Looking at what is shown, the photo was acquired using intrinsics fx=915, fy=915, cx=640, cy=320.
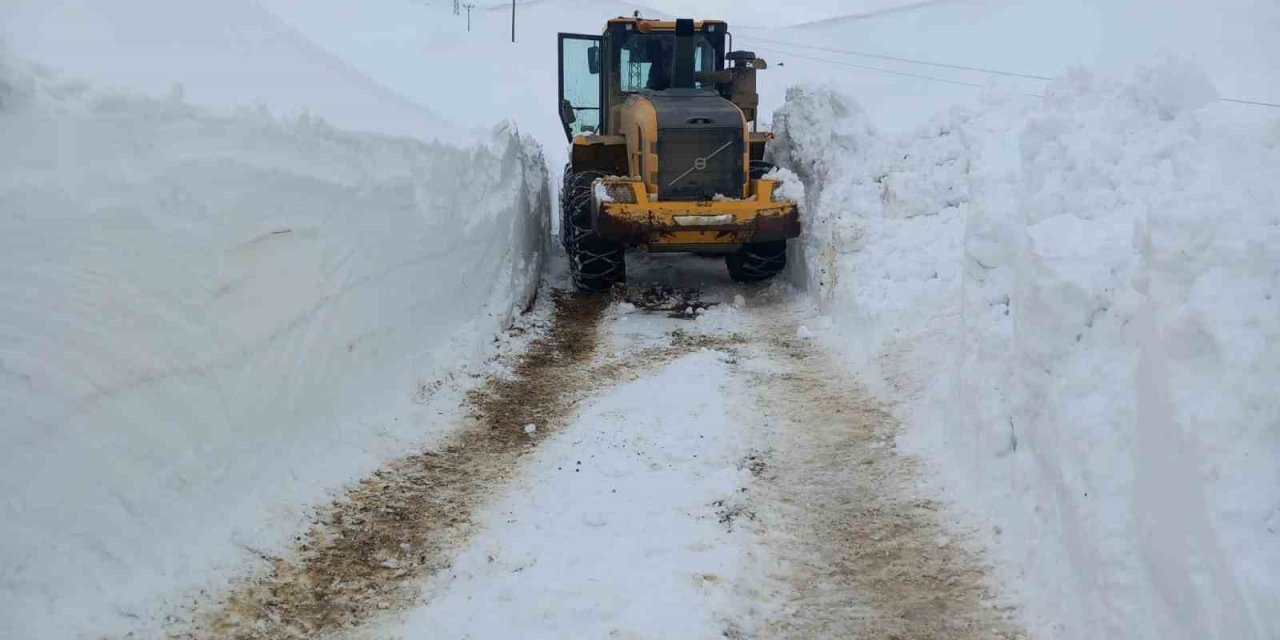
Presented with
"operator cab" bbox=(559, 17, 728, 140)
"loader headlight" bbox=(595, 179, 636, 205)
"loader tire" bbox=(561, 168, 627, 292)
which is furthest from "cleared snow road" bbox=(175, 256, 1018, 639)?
"operator cab" bbox=(559, 17, 728, 140)

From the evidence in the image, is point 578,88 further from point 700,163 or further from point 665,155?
point 700,163

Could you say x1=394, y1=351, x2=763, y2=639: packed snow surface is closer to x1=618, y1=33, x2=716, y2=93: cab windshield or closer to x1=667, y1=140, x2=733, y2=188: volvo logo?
x1=667, y1=140, x2=733, y2=188: volvo logo

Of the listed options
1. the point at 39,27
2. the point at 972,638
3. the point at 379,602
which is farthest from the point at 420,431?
the point at 972,638

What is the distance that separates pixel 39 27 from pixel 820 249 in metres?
6.86

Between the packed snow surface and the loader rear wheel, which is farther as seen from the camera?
the loader rear wheel

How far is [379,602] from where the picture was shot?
3.95 m

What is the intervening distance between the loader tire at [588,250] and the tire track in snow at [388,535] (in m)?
3.49

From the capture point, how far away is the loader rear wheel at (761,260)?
1059 centimetres

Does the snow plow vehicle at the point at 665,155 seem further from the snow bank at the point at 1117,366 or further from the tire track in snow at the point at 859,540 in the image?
the tire track in snow at the point at 859,540

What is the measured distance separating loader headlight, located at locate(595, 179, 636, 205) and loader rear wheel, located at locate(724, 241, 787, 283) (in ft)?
5.20

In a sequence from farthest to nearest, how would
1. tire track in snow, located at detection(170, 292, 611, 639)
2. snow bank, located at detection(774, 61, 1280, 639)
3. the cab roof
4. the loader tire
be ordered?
the cab roof, the loader tire, tire track in snow, located at detection(170, 292, 611, 639), snow bank, located at detection(774, 61, 1280, 639)

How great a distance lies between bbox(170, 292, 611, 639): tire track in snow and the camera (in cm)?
380

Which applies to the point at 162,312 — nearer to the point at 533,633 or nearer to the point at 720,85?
the point at 533,633

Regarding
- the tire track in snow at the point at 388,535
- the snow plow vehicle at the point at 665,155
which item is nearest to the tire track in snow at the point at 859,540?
the tire track in snow at the point at 388,535
